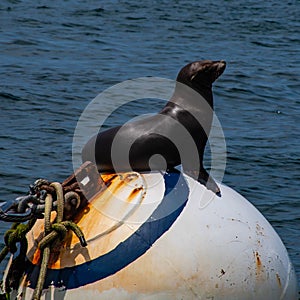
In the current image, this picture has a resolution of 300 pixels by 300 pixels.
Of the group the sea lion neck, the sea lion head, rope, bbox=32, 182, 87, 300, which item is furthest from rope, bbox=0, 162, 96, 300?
the sea lion head

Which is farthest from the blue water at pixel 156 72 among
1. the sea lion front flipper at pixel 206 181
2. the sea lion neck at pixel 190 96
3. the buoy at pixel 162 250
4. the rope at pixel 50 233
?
the rope at pixel 50 233

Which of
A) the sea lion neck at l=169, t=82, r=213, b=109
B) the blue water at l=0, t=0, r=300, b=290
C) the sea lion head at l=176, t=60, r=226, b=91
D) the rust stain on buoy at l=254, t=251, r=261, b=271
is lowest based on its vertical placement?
the blue water at l=0, t=0, r=300, b=290

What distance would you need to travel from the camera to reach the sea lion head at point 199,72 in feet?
19.7

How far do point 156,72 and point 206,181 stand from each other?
28.9 feet

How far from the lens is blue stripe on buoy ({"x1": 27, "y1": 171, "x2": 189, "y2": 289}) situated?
5113 mm

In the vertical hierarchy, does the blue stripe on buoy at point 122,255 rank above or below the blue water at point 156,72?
above

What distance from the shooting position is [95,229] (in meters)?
5.22

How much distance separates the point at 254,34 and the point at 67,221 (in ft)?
42.1

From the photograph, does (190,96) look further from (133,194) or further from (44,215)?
(44,215)

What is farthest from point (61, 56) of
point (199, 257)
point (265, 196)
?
point (199, 257)

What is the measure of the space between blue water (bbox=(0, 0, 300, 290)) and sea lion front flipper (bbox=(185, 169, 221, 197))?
8.69 ft

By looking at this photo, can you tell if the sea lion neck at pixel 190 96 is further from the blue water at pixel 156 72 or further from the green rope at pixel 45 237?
the blue water at pixel 156 72

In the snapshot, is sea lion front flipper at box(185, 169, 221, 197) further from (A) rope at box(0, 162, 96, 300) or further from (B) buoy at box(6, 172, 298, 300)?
(A) rope at box(0, 162, 96, 300)

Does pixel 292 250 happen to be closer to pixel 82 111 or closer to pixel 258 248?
pixel 258 248
